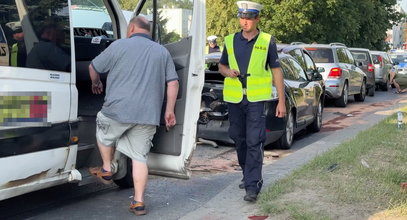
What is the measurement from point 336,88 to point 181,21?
11.1m

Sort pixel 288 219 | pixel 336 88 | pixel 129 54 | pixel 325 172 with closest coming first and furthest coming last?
pixel 288 219, pixel 129 54, pixel 325 172, pixel 336 88

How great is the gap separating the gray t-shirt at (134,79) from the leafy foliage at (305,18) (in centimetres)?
2673


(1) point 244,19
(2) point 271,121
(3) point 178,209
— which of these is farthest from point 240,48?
(2) point 271,121

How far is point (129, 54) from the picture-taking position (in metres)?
5.14

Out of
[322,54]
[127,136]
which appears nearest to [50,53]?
[127,136]

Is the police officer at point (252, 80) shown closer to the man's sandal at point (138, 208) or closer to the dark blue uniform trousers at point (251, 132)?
the dark blue uniform trousers at point (251, 132)

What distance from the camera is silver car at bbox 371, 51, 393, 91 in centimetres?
2459

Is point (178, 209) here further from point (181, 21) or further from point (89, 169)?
point (181, 21)

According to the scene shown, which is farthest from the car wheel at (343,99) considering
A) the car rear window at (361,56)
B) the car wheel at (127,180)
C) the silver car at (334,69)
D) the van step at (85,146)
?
the van step at (85,146)

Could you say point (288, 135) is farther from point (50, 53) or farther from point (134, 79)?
point (50, 53)

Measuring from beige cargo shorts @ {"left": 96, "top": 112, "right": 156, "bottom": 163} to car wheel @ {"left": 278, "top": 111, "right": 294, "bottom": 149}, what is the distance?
4278mm

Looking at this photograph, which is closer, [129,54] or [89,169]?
[129,54]

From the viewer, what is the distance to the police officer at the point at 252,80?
5.52m

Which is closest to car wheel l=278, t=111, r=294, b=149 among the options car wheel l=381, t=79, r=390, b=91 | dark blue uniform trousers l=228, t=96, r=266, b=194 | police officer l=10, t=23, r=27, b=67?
dark blue uniform trousers l=228, t=96, r=266, b=194
